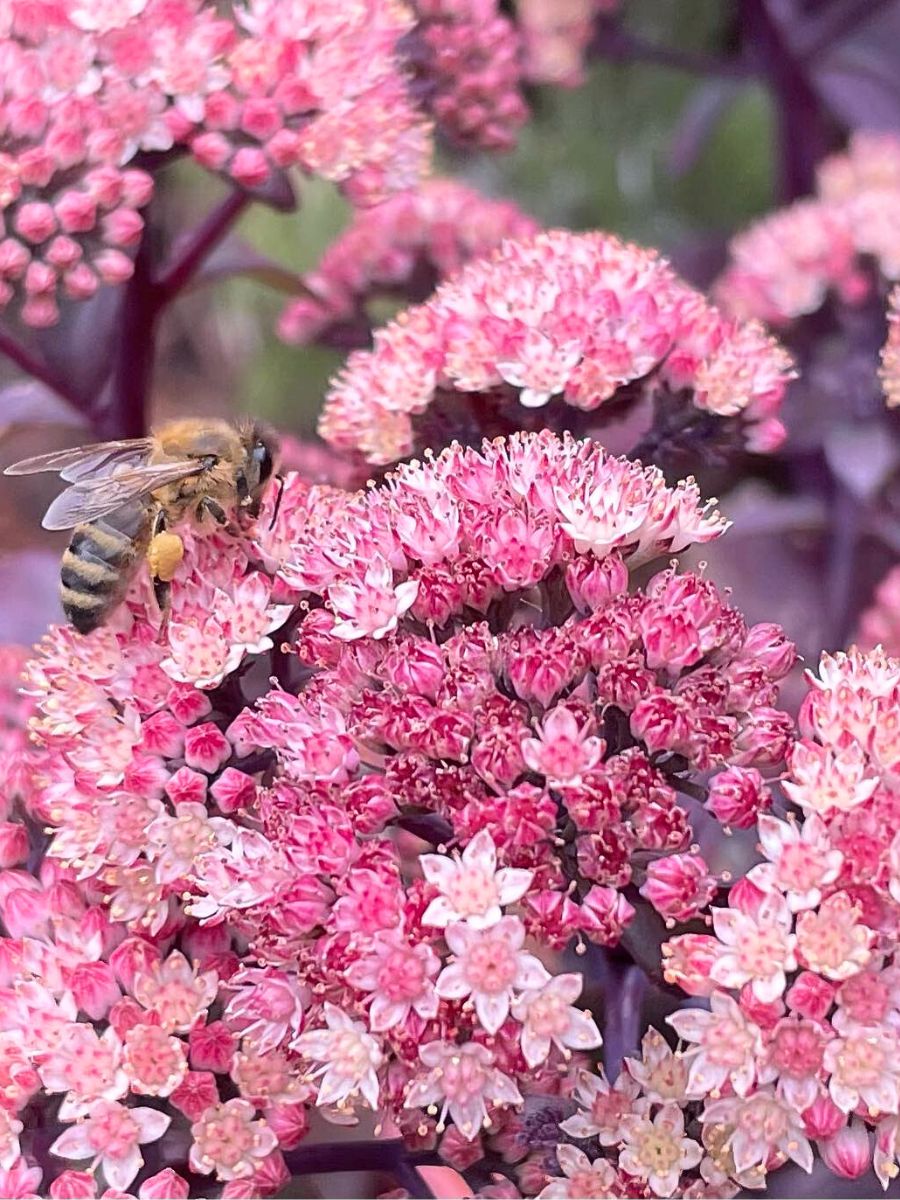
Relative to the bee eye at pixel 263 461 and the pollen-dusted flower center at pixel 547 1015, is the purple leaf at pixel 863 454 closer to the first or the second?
the bee eye at pixel 263 461

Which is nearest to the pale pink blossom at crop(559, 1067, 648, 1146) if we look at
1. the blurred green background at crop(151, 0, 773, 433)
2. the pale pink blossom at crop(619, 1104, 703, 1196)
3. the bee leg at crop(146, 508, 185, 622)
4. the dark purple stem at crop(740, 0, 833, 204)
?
the pale pink blossom at crop(619, 1104, 703, 1196)

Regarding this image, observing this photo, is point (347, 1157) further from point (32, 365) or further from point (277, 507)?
point (32, 365)

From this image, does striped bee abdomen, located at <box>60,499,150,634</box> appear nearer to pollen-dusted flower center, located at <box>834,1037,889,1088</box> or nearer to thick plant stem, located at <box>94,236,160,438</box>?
thick plant stem, located at <box>94,236,160,438</box>

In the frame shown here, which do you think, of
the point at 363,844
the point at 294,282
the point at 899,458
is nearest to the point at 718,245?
the point at 899,458

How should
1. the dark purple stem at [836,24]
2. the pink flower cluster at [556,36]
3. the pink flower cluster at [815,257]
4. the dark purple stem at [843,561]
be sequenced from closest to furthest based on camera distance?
the pink flower cluster at [815,257], the dark purple stem at [843,561], the pink flower cluster at [556,36], the dark purple stem at [836,24]

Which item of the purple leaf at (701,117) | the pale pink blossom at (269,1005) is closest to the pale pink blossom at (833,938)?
the pale pink blossom at (269,1005)

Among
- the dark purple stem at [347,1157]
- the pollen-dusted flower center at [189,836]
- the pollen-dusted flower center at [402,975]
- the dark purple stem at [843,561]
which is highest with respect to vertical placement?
the pollen-dusted flower center at [402,975]

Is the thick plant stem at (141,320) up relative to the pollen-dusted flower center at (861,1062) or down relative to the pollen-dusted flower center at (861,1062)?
up
